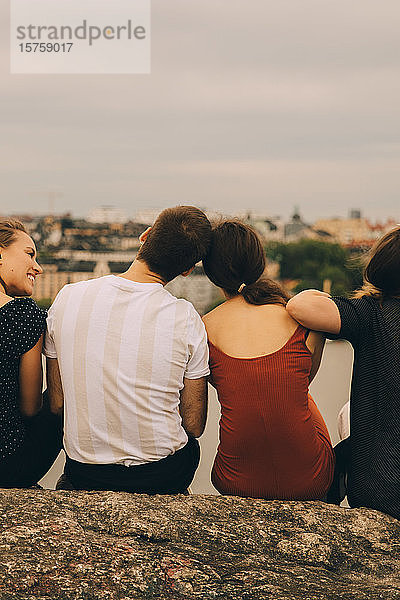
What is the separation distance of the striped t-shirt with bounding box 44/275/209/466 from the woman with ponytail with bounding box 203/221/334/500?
0.12 m

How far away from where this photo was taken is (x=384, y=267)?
1944 mm

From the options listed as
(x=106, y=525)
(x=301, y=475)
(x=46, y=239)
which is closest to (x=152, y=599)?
(x=106, y=525)

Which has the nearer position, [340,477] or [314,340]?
[314,340]

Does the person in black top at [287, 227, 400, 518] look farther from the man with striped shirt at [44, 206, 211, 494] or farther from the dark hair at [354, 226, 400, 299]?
the man with striped shirt at [44, 206, 211, 494]

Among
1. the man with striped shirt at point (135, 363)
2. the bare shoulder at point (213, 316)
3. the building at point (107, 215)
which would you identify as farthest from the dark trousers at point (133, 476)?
the building at point (107, 215)

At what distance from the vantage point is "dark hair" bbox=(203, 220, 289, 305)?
2.07 meters

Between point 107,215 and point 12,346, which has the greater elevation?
point 12,346

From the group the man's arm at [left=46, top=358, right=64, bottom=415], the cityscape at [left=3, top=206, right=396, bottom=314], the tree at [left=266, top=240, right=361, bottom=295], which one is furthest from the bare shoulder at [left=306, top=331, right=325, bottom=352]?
the tree at [left=266, top=240, right=361, bottom=295]

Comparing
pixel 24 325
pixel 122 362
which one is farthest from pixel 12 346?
pixel 122 362

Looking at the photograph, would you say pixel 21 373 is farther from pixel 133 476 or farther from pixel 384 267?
pixel 384 267

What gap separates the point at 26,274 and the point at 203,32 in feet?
158

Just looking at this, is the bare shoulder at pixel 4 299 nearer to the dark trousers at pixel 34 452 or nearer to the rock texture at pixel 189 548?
the dark trousers at pixel 34 452

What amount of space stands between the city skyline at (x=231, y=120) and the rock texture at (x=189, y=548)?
128 ft

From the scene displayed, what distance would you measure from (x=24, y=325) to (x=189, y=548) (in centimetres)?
82
